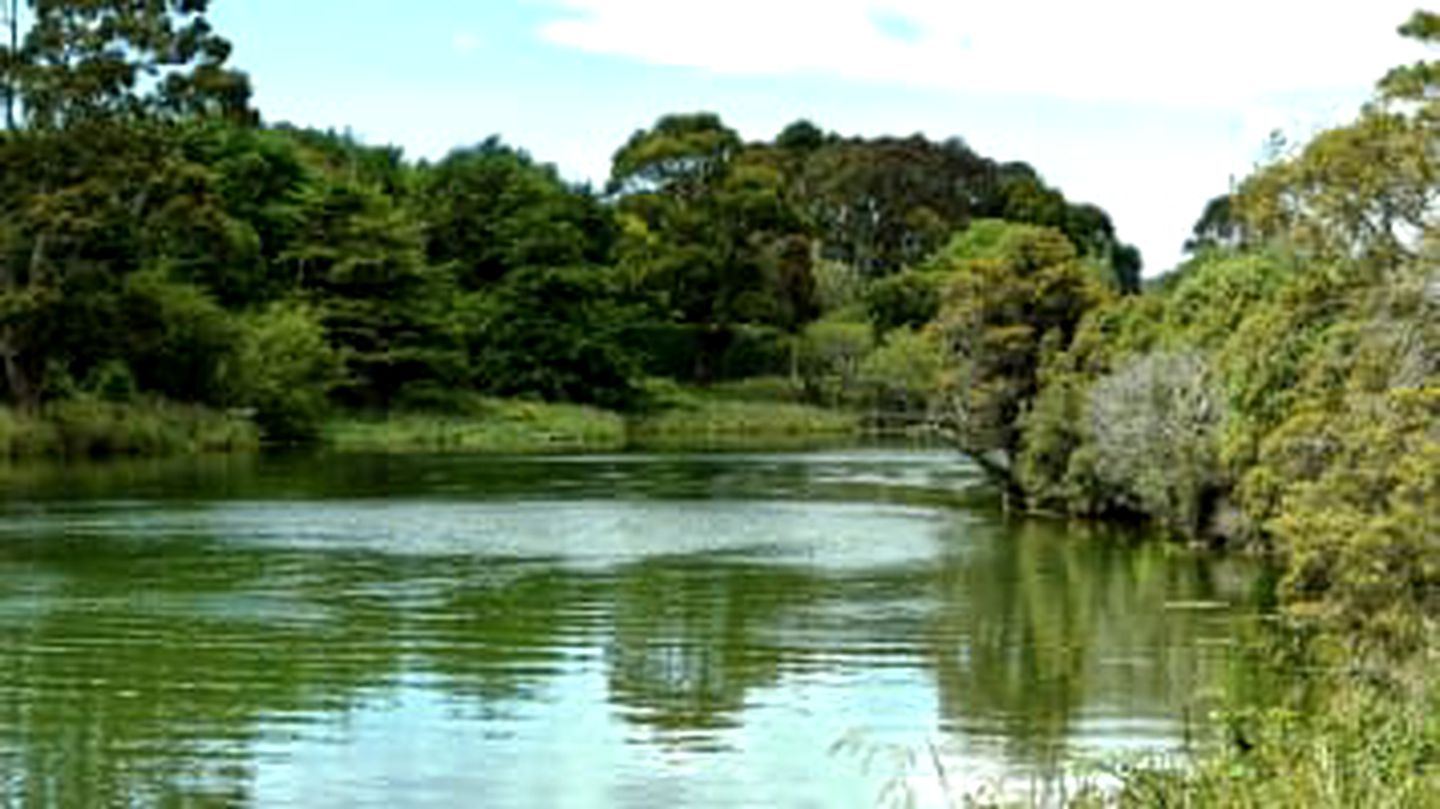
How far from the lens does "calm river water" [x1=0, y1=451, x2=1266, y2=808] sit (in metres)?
15.9

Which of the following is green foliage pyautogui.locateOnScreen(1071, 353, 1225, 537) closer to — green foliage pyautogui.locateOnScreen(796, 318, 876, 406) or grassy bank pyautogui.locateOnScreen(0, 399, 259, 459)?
grassy bank pyautogui.locateOnScreen(0, 399, 259, 459)

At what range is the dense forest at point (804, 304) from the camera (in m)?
19.5

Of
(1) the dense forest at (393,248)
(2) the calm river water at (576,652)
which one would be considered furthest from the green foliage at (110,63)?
(2) the calm river water at (576,652)

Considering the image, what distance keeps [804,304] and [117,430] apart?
43.9 metres

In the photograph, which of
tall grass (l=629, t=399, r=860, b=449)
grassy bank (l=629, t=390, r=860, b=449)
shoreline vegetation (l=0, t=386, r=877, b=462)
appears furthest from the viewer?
grassy bank (l=629, t=390, r=860, b=449)

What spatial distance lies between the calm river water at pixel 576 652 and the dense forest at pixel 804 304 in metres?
1.95

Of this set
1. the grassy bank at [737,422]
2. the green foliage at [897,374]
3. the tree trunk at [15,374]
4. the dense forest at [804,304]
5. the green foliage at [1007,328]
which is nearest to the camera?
the dense forest at [804,304]

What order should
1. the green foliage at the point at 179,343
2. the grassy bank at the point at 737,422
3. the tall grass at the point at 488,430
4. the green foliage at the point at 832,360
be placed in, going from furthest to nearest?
the green foliage at the point at 832,360, the grassy bank at the point at 737,422, the tall grass at the point at 488,430, the green foliage at the point at 179,343

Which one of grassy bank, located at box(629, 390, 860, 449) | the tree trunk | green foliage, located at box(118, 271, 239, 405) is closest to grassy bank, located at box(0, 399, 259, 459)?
the tree trunk

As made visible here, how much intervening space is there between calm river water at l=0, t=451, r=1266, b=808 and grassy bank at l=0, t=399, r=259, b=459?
45.6 feet

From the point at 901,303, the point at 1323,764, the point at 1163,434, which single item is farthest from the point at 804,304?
the point at 1323,764

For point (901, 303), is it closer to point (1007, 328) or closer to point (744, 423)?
point (744, 423)

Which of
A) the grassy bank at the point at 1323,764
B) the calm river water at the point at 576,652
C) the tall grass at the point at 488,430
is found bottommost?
the calm river water at the point at 576,652

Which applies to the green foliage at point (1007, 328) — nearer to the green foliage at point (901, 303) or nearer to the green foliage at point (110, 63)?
the green foliage at point (110, 63)
